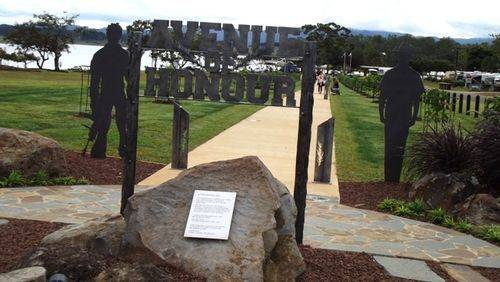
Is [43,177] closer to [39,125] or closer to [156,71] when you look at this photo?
[156,71]

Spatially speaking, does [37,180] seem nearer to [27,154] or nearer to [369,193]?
[27,154]

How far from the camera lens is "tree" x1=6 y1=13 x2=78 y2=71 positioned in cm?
6045

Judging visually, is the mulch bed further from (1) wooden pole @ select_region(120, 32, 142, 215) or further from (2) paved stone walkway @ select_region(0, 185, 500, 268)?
(1) wooden pole @ select_region(120, 32, 142, 215)

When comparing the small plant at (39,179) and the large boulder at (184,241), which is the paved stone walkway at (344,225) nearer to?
the small plant at (39,179)

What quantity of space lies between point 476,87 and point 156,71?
2282 inches

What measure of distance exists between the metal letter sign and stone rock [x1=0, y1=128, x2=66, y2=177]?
3.25 meters

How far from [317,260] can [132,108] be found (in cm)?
250

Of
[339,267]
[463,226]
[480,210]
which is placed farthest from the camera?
[480,210]

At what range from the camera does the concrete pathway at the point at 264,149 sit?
10.4 meters

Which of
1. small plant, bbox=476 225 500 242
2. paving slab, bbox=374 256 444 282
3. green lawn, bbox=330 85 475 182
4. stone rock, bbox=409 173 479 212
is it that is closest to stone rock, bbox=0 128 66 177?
green lawn, bbox=330 85 475 182

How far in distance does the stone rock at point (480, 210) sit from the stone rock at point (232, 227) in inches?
141

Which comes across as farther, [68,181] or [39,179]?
[68,181]

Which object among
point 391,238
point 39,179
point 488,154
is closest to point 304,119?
point 391,238

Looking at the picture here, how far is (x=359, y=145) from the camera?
1634cm
